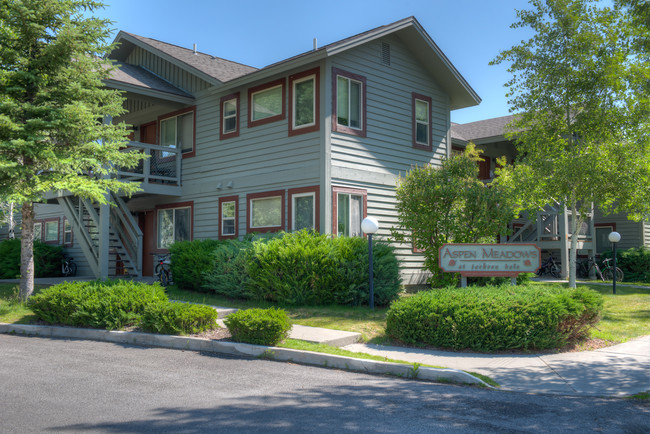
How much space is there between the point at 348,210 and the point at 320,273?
327 centimetres

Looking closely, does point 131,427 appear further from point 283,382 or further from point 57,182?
point 57,182

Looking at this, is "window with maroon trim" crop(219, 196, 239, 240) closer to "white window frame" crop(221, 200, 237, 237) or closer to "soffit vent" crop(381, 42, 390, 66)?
"white window frame" crop(221, 200, 237, 237)

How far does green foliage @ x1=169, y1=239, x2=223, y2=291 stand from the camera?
47.9 feet

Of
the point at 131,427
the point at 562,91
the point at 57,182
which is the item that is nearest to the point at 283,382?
the point at 131,427

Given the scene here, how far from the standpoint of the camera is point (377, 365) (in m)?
7.55

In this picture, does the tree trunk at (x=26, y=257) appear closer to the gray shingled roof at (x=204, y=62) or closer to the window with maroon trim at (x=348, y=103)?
the gray shingled roof at (x=204, y=62)

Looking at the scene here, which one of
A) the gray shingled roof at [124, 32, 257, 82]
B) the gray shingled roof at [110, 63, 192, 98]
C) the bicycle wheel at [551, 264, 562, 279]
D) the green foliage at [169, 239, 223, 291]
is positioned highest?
the gray shingled roof at [124, 32, 257, 82]

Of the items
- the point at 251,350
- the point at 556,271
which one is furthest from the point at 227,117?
the point at 556,271

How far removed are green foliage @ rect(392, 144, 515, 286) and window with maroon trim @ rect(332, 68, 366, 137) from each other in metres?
2.34

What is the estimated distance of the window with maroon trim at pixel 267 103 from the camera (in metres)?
16.2

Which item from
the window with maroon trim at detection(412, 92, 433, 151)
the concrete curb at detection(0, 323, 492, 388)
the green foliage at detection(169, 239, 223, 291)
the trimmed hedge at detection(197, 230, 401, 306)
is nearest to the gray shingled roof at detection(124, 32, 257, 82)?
the green foliage at detection(169, 239, 223, 291)

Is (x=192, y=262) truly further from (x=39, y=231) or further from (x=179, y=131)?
(x=39, y=231)

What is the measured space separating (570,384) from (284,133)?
1100 centimetres

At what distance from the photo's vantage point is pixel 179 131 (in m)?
19.5
